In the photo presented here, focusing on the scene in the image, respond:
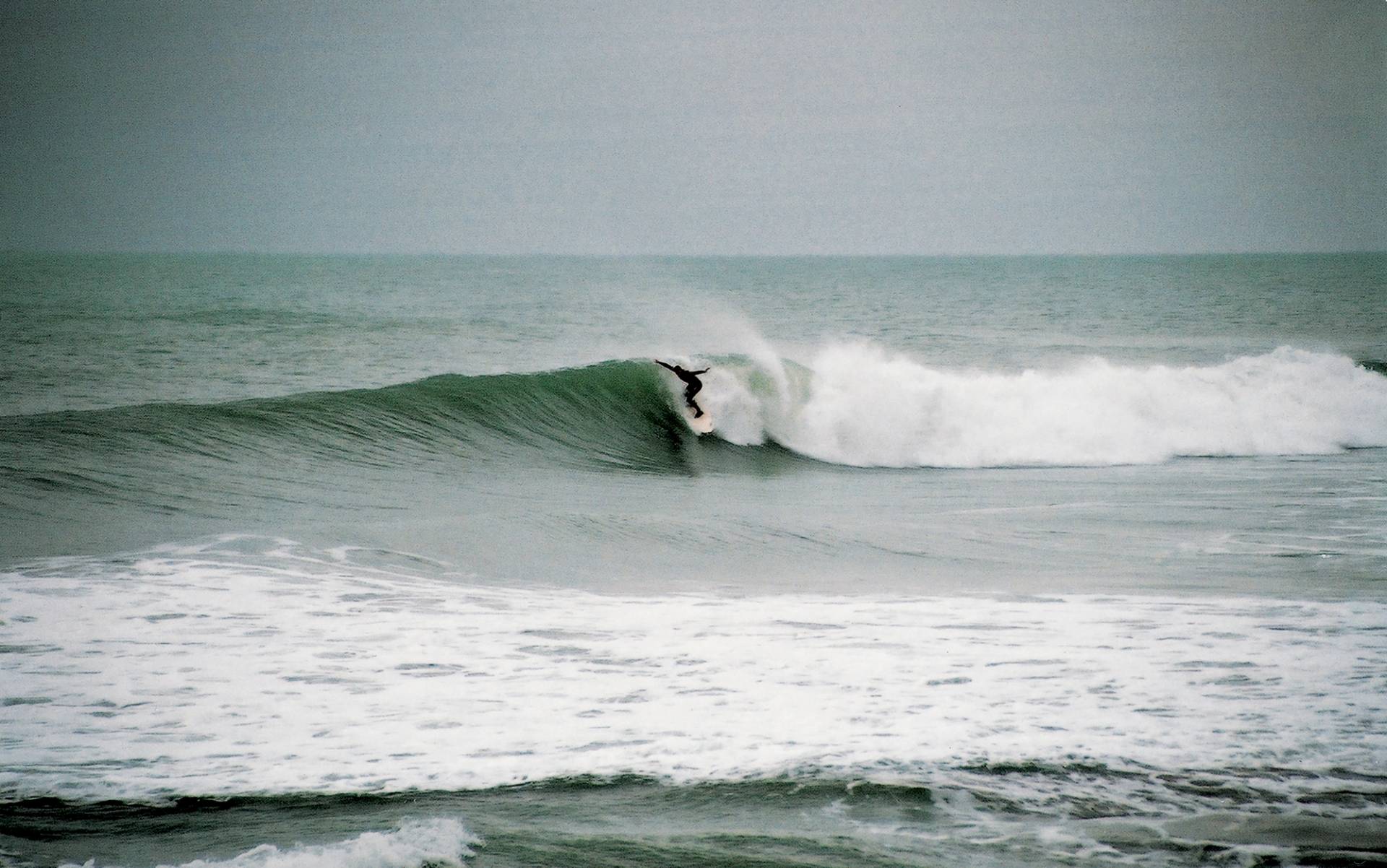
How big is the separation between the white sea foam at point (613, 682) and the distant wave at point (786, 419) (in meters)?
3.93

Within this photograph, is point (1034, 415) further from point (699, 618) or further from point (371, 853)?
point (371, 853)

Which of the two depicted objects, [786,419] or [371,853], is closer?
[371,853]

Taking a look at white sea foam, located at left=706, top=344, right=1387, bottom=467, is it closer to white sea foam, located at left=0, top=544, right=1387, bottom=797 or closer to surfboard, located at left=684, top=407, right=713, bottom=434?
surfboard, located at left=684, top=407, right=713, bottom=434

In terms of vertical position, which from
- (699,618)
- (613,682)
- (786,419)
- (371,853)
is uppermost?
(786,419)

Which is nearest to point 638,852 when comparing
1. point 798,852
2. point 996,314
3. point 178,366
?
point 798,852

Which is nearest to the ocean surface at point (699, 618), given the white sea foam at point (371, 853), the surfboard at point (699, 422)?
the white sea foam at point (371, 853)

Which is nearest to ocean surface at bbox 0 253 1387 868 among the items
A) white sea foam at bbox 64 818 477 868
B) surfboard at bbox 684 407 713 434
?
white sea foam at bbox 64 818 477 868

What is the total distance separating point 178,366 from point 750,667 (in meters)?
13.7

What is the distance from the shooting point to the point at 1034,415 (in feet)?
41.8

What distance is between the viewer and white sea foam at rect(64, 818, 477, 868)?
2855 millimetres

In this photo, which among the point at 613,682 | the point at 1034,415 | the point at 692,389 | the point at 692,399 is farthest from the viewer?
the point at 1034,415

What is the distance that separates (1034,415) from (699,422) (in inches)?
159

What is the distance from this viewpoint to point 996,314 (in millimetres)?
31812

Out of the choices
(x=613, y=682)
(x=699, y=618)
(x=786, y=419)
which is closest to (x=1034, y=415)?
(x=786, y=419)
